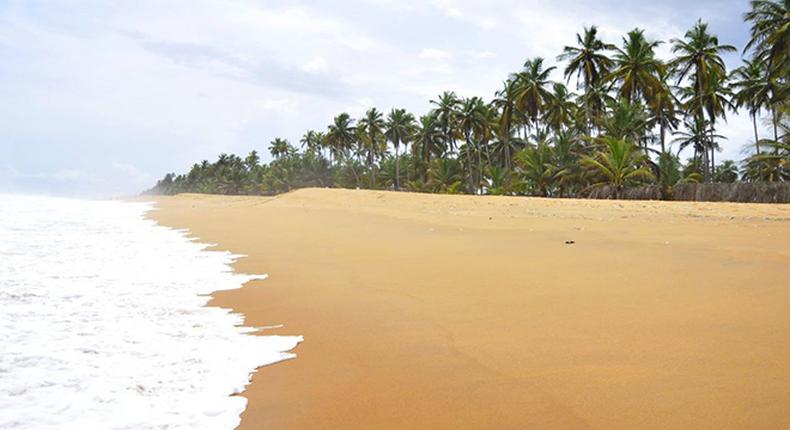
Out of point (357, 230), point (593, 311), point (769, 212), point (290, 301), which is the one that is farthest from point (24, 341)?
point (769, 212)

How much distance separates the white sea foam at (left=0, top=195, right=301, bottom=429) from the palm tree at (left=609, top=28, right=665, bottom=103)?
112 ft

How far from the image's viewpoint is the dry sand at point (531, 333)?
7.95 ft

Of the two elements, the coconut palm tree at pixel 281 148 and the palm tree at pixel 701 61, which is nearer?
the palm tree at pixel 701 61

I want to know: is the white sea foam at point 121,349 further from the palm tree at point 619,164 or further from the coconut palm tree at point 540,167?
the coconut palm tree at point 540,167

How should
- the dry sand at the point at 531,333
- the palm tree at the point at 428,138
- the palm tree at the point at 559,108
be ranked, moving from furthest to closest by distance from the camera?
the palm tree at the point at 428,138 < the palm tree at the point at 559,108 < the dry sand at the point at 531,333

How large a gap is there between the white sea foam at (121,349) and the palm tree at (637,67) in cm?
3420

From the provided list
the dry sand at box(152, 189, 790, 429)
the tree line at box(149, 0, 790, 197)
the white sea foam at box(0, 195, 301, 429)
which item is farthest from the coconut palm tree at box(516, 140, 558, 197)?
the white sea foam at box(0, 195, 301, 429)

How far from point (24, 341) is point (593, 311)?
4.21m

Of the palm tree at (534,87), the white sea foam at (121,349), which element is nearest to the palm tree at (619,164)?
the palm tree at (534,87)

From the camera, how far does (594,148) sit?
33125 millimetres

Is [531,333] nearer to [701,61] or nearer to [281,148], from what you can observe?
[701,61]

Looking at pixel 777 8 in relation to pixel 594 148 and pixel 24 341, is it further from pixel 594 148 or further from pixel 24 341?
pixel 24 341

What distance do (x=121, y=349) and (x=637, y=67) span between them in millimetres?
36679

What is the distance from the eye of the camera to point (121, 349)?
134 inches
